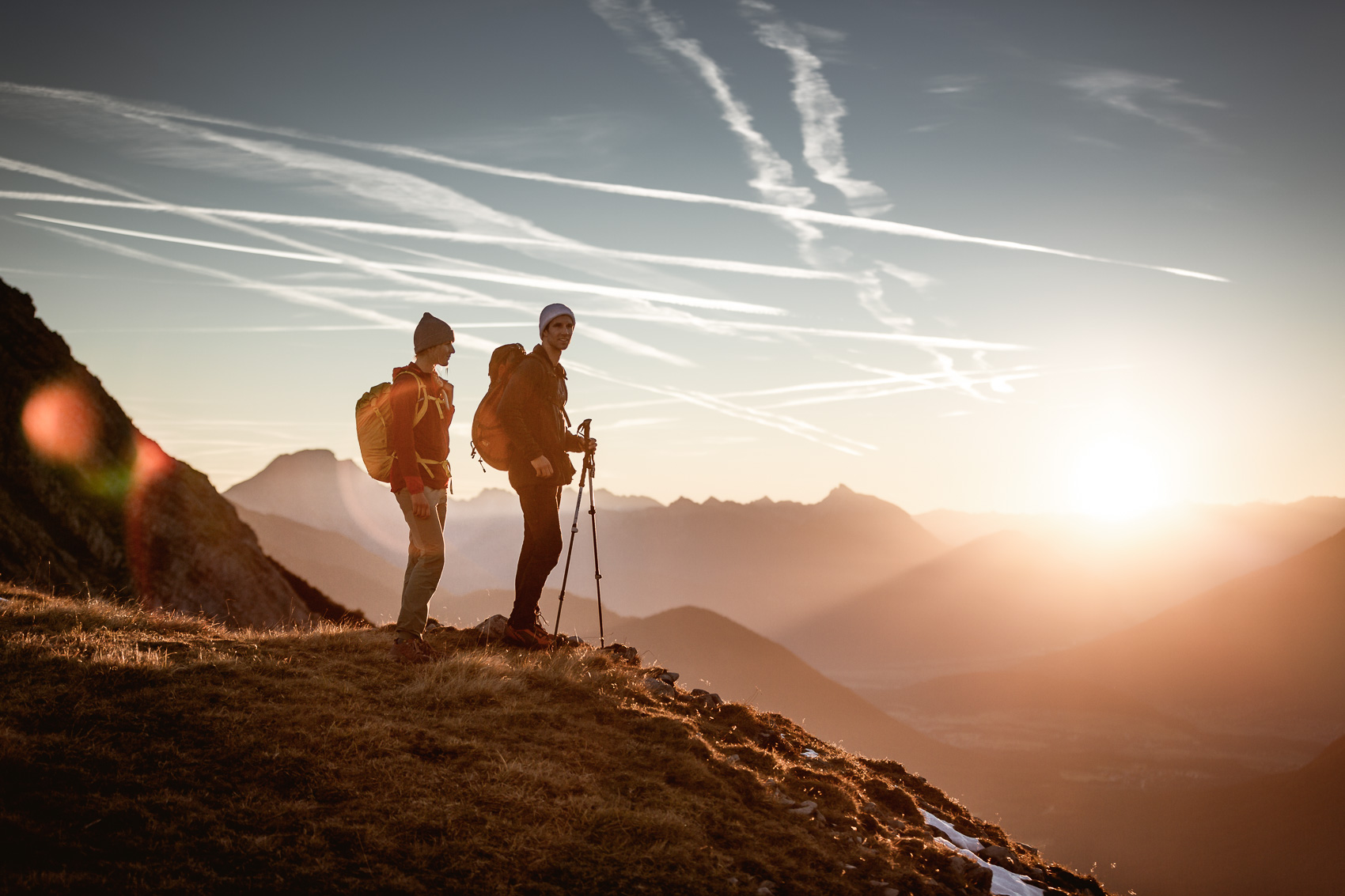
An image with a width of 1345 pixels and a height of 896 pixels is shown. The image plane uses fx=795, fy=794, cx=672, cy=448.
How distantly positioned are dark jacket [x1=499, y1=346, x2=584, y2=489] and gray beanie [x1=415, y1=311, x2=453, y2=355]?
0.96m

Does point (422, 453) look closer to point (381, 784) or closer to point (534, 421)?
point (534, 421)

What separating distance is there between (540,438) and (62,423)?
27.0 m

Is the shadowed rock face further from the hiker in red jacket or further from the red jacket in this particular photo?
the red jacket

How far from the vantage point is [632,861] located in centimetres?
531

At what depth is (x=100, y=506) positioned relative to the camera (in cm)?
2728

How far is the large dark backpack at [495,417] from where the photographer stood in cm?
910

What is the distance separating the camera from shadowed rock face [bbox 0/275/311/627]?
24188 mm

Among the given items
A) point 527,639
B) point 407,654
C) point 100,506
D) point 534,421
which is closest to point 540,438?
point 534,421

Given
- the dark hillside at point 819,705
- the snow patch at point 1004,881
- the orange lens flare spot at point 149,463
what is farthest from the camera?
the dark hillside at point 819,705

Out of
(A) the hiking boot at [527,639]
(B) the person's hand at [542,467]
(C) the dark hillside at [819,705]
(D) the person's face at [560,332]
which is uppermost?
(D) the person's face at [560,332]

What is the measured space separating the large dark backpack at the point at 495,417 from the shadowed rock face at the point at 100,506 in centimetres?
1694

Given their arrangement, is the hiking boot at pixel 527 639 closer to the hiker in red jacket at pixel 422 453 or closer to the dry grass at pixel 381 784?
the dry grass at pixel 381 784

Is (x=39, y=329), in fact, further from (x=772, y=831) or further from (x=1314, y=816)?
(x=1314, y=816)

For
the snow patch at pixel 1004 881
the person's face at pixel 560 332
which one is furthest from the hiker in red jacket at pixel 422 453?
the snow patch at pixel 1004 881
